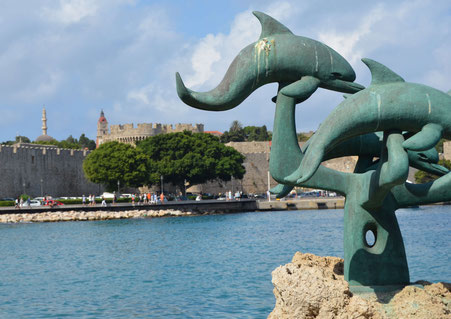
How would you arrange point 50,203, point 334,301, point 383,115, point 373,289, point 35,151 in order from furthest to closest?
point 35,151, point 50,203, point 373,289, point 383,115, point 334,301

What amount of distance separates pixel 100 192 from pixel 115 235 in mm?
36451

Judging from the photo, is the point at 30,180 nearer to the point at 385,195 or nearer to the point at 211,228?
the point at 211,228

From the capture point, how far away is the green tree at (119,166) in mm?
52438

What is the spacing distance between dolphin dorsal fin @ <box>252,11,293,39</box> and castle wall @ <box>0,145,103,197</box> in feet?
153

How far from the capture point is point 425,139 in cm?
767

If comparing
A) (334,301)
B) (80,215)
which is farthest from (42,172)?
(334,301)

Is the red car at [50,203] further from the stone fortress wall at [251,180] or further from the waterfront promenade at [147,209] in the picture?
the stone fortress wall at [251,180]

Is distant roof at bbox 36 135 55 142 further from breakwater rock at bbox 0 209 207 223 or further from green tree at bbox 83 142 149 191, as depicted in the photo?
breakwater rock at bbox 0 209 207 223

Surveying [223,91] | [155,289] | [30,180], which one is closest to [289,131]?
[223,91]

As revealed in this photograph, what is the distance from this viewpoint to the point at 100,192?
217 ft

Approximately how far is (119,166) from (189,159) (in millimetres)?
5790

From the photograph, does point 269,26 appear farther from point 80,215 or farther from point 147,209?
point 147,209

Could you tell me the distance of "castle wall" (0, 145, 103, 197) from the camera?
5281 centimetres

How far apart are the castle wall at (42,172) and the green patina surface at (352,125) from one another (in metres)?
46.6
